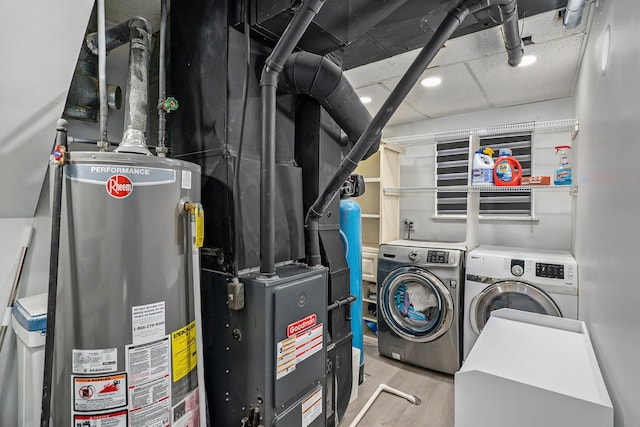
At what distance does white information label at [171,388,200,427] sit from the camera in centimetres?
104

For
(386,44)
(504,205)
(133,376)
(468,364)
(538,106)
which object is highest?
(538,106)

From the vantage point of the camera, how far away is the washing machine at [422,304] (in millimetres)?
2768

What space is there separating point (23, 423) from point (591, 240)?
2678 millimetres

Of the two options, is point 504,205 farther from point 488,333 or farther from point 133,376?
point 133,376

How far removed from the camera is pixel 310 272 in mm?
1312

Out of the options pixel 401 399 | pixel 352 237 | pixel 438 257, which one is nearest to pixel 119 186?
pixel 352 237

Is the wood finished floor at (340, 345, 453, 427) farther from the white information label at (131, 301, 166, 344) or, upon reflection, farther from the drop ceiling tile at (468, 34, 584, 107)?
the drop ceiling tile at (468, 34, 584, 107)

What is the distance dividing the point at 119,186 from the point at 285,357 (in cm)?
80

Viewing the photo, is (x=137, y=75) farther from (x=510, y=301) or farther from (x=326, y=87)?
(x=510, y=301)

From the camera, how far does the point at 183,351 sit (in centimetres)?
107

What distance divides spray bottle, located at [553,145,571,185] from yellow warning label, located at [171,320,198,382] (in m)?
2.97

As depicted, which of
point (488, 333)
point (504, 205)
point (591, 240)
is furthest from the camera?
point (504, 205)

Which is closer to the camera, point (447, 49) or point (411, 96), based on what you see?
point (447, 49)

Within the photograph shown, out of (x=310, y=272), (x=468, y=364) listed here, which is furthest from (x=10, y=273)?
(x=468, y=364)
